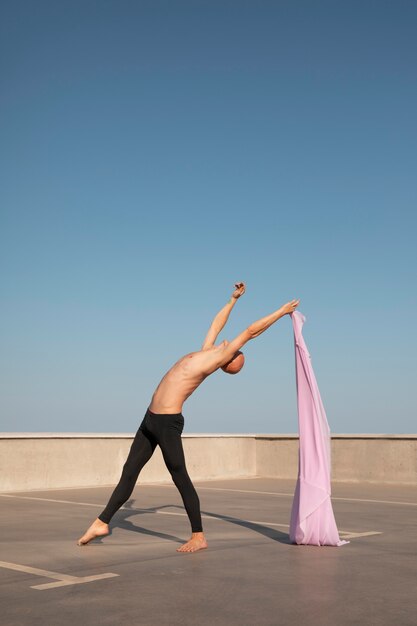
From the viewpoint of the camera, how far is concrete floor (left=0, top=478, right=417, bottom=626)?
4.44 metres

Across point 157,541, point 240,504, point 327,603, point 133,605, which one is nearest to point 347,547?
point 157,541

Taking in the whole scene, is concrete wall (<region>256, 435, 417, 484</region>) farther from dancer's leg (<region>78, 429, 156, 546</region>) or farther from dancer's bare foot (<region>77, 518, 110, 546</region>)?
dancer's bare foot (<region>77, 518, 110, 546</region>)

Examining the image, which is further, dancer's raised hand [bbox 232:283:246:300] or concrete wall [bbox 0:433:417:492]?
concrete wall [bbox 0:433:417:492]

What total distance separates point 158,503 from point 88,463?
12.3 ft

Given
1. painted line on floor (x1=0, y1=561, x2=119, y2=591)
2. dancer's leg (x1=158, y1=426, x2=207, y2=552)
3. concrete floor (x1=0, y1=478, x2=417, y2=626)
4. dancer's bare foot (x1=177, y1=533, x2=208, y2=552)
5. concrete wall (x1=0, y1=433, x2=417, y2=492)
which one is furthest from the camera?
concrete wall (x1=0, y1=433, x2=417, y2=492)

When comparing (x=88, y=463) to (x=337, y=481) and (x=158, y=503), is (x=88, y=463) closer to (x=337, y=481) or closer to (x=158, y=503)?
(x=158, y=503)

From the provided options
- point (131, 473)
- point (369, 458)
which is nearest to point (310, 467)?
point (131, 473)

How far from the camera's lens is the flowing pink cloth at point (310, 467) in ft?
23.2

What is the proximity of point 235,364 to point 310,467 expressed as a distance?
130cm

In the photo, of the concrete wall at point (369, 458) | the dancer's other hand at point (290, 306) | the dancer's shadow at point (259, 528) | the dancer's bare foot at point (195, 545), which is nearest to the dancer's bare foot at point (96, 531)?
the dancer's bare foot at point (195, 545)

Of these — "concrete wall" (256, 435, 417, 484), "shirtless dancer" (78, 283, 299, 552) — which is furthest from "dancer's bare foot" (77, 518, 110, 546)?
"concrete wall" (256, 435, 417, 484)

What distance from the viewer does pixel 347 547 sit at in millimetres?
7047

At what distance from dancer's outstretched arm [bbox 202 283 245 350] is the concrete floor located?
1.87 meters

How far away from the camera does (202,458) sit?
17078 mm
